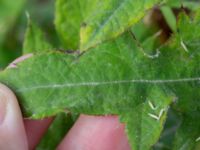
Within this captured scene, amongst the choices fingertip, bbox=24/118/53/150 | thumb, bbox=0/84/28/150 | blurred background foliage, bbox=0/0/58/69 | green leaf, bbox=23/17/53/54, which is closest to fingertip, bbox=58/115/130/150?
fingertip, bbox=24/118/53/150

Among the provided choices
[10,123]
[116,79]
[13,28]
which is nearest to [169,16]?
[116,79]

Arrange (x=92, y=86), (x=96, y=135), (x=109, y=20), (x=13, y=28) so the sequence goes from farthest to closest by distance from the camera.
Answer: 1. (x=13, y=28)
2. (x=96, y=135)
3. (x=92, y=86)
4. (x=109, y=20)

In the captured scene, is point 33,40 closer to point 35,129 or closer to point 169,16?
point 35,129

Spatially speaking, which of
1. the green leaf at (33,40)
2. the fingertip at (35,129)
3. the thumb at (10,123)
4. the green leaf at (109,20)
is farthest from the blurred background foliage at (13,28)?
the green leaf at (109,20)

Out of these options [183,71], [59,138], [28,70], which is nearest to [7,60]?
[59,138]

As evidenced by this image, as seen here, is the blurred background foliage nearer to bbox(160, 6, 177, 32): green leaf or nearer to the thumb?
bbox(160, 6, 177, 32): green leaf

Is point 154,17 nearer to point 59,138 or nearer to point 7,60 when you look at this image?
point 59,138

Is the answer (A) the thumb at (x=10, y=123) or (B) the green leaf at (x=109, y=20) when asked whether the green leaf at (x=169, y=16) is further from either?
(A) the thumb at (x=10, y=123)

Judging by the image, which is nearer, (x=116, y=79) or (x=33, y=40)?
(x=116, y=79)
